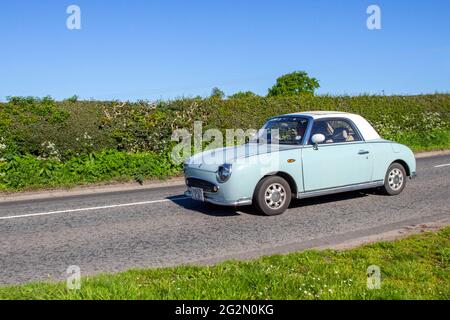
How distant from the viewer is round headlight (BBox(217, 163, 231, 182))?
7.06 m

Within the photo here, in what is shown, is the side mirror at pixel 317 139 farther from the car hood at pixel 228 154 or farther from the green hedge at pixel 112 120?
the green hedge at pixel 112 120

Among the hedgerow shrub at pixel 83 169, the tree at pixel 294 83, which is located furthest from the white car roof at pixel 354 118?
the tree at pixel 294 83

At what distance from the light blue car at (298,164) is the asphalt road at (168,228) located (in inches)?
14.6

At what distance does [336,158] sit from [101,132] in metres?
7.96

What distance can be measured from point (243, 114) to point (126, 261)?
11073mm

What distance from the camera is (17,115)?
1281 centimetres

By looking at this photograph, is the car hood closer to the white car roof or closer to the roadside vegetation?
the white car roof

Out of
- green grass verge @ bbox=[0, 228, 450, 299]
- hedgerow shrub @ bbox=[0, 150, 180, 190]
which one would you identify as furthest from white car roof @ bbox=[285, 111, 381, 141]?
hedgerow shrub @ bbox=[0, 150, 180, 190]

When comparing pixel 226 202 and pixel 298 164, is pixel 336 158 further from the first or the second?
pixel 226 202

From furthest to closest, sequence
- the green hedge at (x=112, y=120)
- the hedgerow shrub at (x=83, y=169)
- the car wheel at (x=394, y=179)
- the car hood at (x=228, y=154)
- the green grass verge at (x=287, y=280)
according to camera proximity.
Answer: the green hedge at (x=112, y=120)
the hedgerow shrub at (x=83, y=169)
the car wheel at (x=394, y=179)
the car hood at (x=228, y=154)
the green grass verge at (x=287, y=280)

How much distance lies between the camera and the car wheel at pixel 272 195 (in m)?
7.30
